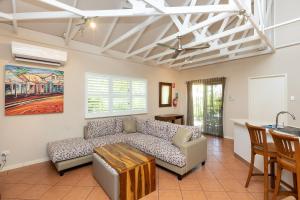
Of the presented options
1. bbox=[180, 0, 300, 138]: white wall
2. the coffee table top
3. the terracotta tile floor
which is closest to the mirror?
bbox=[180, 0, 300, 138]: white wall

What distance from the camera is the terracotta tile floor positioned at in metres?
2.27

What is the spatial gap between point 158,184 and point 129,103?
2.98 metres

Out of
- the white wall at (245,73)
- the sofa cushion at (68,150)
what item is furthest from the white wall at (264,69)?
the sofa cushion at (68,150)

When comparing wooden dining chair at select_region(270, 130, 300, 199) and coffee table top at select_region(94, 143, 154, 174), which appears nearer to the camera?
wooden dining chair at select_region(270, 130, 300, 199)

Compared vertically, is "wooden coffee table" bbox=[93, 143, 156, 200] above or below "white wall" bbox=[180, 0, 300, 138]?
below

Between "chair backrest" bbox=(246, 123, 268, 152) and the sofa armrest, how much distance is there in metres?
0.98

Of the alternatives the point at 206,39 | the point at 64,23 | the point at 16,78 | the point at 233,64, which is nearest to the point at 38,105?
the point at 16,78

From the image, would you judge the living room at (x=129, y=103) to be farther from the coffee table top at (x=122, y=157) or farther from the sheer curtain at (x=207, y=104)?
the sheer curtain at (x=207, y=104)

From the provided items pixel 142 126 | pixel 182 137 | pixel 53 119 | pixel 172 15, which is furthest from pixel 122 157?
pixel 172 15

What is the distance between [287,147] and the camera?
65.9 inches

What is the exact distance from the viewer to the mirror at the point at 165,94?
6219 mm

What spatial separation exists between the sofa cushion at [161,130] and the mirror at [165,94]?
2.25 meters

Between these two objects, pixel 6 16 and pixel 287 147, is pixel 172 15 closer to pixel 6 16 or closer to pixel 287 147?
pixel 287 147

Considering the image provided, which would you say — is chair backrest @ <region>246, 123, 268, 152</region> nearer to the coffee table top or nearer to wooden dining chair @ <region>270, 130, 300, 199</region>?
wooden dining chair @ <region>270, 130, 300, 199</region>
